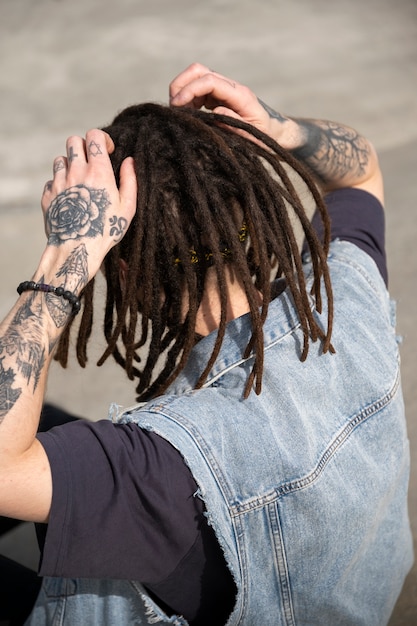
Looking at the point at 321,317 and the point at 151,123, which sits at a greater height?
the point at 151,123

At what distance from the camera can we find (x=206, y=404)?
1337mm

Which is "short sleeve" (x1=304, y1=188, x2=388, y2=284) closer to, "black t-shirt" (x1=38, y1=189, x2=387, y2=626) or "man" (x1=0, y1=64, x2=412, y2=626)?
"man" (x1=0, y1=64, x2=412, y2=626)

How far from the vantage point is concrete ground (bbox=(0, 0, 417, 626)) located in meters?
4.23

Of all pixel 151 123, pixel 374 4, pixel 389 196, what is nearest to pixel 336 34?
pixel 374 4

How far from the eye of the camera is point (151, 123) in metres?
1.56

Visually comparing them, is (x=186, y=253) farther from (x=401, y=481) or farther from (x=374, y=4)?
(x=374, y=4)

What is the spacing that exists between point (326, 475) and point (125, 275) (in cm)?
59

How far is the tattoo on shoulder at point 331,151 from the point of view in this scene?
6.60 ft

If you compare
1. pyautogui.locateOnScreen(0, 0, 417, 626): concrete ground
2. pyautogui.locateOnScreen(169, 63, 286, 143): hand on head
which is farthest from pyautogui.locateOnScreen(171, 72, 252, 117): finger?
pyautogui.locateOnScreen(0, 0, 417, 626): concrete ground

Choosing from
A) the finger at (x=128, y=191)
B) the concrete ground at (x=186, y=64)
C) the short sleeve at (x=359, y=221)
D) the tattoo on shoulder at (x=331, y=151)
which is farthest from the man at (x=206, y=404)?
the concrete ground at (x=186, y=64)

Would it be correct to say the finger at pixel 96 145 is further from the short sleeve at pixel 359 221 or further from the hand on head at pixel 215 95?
the short sleeve at pixel 359 221

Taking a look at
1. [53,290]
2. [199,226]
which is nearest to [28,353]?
[53,290]

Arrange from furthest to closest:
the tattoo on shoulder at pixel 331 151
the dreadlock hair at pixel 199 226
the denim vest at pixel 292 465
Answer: the tattoo on shoulder at pixel 331 151, the dreadlock hair at pixel 199 226, the denim vest at pixel 292 465

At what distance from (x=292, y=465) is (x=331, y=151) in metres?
1.02
